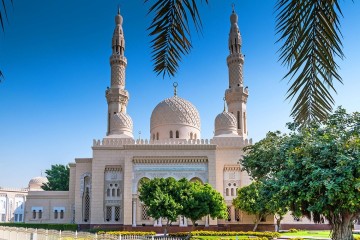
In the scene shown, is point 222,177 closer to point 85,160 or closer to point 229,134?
point 229,134

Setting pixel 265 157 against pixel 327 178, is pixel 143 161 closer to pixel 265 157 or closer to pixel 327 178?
pixel 265 157

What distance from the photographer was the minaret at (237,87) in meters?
29.8

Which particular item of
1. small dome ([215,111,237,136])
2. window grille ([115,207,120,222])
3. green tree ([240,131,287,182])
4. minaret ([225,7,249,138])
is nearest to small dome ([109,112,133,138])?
window grille ([115,207,120,222])

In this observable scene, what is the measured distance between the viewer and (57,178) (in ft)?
143

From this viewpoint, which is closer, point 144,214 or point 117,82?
point 144,214

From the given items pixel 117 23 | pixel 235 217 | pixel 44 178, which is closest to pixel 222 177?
pixel 235 217

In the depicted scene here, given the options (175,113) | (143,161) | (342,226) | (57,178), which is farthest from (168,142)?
(57,178)

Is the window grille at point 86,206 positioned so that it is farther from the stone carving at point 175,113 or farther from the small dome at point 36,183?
the small dome at point 36,183

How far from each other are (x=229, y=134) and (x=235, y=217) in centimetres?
582

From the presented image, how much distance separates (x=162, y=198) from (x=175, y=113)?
11.5 metres

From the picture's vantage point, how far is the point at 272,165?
15.9m

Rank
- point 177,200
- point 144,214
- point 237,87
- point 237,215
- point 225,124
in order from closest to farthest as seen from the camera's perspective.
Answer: point 177,200 < point 144,214 < point 237,215 < point 225,124 < point 237,87

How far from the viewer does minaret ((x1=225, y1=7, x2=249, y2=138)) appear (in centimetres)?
2977

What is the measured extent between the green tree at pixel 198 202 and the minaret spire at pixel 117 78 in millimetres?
10977
